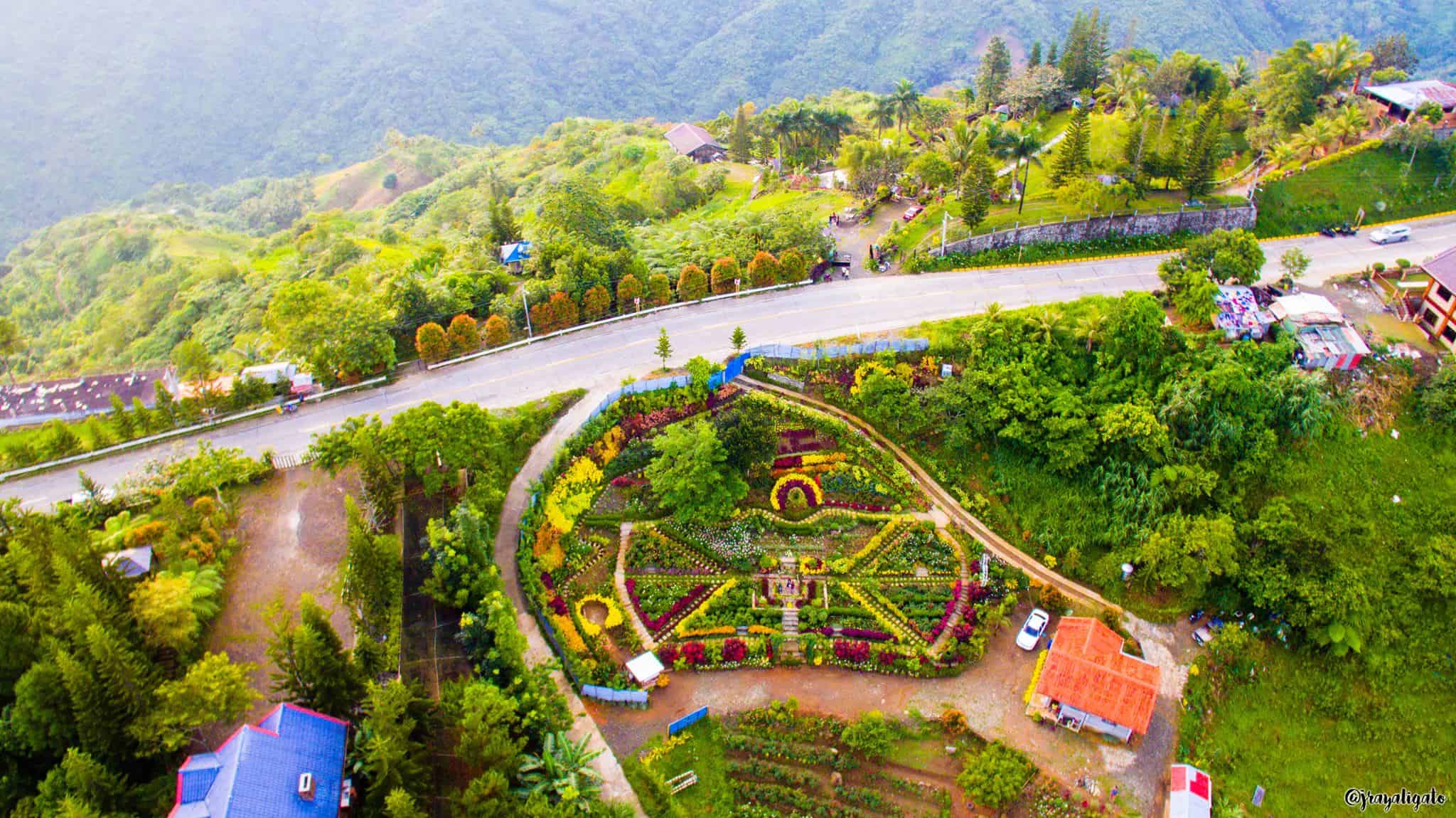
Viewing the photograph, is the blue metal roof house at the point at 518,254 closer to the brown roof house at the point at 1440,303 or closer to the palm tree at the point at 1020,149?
the palm tree at the point at 1020,149

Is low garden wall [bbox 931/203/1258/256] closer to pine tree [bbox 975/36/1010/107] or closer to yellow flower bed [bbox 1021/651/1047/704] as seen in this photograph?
pine tree [bbox 975/36/1010/107]

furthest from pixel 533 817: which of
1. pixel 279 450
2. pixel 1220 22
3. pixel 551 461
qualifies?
pixel 1220 22

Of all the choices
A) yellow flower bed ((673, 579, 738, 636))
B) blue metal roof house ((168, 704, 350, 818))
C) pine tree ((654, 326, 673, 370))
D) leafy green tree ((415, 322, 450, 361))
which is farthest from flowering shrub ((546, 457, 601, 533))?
blue metal roof house ((168, 704, 350, 818))

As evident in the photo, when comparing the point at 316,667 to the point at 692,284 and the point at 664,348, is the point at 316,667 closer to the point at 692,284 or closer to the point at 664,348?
the point at 664,348

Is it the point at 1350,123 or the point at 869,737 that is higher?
the point at 1350,123

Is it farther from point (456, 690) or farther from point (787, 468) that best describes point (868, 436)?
point (456, 690)

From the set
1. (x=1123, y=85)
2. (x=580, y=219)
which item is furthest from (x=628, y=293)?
(x=1123, y=85)
